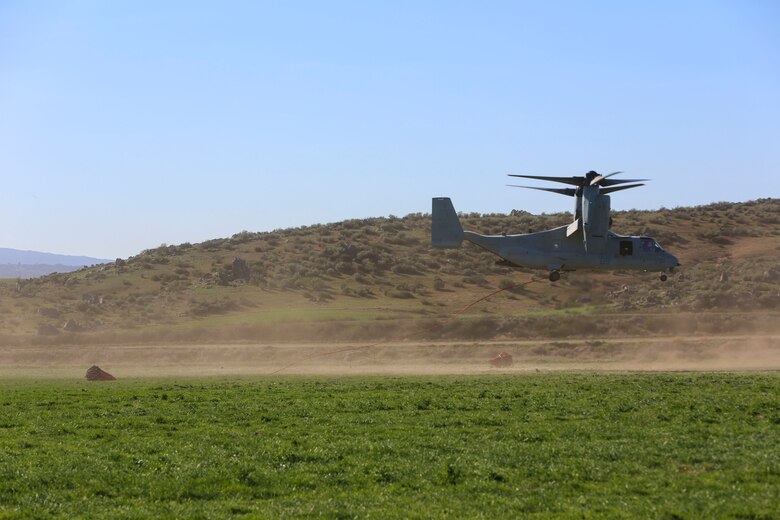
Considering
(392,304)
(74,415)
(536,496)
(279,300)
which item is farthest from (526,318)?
(536,496)

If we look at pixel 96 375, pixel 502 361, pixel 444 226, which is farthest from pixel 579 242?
pixel 96 375

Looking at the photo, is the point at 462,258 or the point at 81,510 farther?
the point at 462,258

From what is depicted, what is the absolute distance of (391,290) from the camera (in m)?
70.5

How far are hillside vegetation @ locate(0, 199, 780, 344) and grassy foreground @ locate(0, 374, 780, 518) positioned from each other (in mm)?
22898

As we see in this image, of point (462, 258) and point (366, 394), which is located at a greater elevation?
point (462, 258)

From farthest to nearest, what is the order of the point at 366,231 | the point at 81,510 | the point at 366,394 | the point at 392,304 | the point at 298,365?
the point at 366,231, the point at 392,304, the point at 298,365, the point at 366,394, the point at 81,510

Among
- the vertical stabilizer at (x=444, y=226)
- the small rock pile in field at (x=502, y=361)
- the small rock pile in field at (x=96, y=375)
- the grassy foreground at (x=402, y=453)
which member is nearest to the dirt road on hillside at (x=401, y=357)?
the small rock pile in field at (x=502, y=361)

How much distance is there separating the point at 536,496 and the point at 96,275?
75.2 metres

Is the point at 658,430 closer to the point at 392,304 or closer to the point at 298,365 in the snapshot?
the point at 298,365

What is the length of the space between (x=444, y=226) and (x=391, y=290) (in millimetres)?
31291

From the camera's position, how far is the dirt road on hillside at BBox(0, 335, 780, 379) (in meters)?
42.0

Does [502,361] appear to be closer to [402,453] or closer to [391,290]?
[402,453]

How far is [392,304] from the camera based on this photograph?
65562 millimetres

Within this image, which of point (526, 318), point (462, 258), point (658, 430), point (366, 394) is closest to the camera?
point (658, 430)
